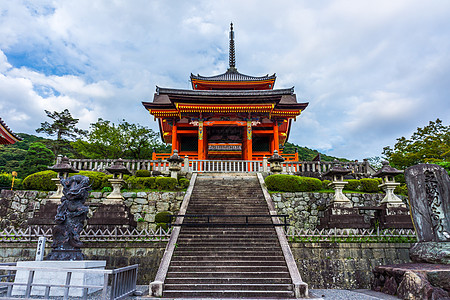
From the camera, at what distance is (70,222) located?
738 centimetres

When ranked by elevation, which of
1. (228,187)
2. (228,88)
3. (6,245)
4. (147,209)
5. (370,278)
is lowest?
(370,278)

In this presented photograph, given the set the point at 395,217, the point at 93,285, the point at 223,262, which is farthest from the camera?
the point at 395,217

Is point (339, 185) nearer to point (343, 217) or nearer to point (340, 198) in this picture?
point (340, 198)

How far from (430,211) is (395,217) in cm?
307

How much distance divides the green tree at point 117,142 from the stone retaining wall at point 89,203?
1131cm

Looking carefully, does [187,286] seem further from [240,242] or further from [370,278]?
[370,278]

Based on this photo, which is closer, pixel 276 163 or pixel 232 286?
pixel 232 286

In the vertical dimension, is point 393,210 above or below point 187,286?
above

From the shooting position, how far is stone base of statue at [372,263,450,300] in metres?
5.79

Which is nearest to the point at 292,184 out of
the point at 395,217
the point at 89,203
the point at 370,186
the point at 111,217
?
the point at 370,186

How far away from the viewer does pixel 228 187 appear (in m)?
13.2

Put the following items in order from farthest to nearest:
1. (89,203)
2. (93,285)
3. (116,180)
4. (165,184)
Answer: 1. (165,184)
2. (89,203)
3. (116,180)
4. (93,285)

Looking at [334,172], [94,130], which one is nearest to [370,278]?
[334,172]

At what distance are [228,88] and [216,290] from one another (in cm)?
2160
